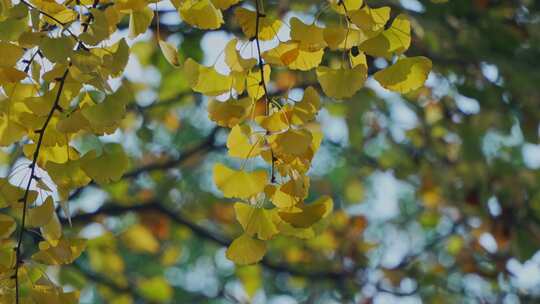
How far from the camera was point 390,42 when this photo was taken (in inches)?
29.8

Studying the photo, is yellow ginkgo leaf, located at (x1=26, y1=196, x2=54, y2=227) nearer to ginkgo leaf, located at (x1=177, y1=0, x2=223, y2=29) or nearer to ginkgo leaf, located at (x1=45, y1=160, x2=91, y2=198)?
ginkgo leaf, located at (x1=45, y1=160, x2=91, y2=198)

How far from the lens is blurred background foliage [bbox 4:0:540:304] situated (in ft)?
5.53

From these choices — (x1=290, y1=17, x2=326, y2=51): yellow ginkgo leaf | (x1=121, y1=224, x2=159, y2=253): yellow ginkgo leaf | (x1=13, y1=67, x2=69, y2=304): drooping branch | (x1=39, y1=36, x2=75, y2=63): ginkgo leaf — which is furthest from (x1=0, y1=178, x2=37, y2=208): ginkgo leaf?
(x1=121, y1=224, x2=159, y2=253): yellow ginkgo leaf

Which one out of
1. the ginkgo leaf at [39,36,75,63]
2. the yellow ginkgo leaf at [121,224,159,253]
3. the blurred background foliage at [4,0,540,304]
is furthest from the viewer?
the yellow ginkgo leaf at [121,224,159,253]

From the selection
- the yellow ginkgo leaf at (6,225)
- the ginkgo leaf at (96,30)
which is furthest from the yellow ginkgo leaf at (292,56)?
the yellow ginkgo leaf at (6,225)

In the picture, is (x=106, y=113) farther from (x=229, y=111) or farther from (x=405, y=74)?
(x=405, y=74)

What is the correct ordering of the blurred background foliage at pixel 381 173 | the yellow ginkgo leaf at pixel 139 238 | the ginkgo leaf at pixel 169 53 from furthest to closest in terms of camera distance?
the yellow ginkgo leaf at pixel 139 238
the blurred background foliage at pixel 381 173
the ginkgo leaf at pixel 169 53

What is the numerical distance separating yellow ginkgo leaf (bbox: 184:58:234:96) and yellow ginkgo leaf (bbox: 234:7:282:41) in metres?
0.04

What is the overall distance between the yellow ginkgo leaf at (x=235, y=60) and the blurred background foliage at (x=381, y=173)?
2.24 ft

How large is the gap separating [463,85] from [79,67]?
1.08 meters

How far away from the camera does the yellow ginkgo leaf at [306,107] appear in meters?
0.75

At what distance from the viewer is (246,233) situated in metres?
0.81

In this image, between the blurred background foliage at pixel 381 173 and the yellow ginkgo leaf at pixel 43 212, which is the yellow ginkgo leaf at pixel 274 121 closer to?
the yellow ginkgo leaf at pixel 43 212

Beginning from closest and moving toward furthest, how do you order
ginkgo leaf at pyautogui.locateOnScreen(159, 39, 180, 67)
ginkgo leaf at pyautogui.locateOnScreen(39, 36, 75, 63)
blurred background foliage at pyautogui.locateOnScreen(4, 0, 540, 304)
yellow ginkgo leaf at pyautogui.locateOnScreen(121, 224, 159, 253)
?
ginkgo leaf at pyautogui.locateOnScreen(39, 36, 75, 63)
ginkgo leaf at pyautogui.locateOnScreen(159, 39, 180, 67)
blurred background foliage at pyautogui.locateOnScreen(4, 0, 540, 304)
yellow ginkgo leaf at pyautogui.locateOnScreen(121, 224, 159, 253)
